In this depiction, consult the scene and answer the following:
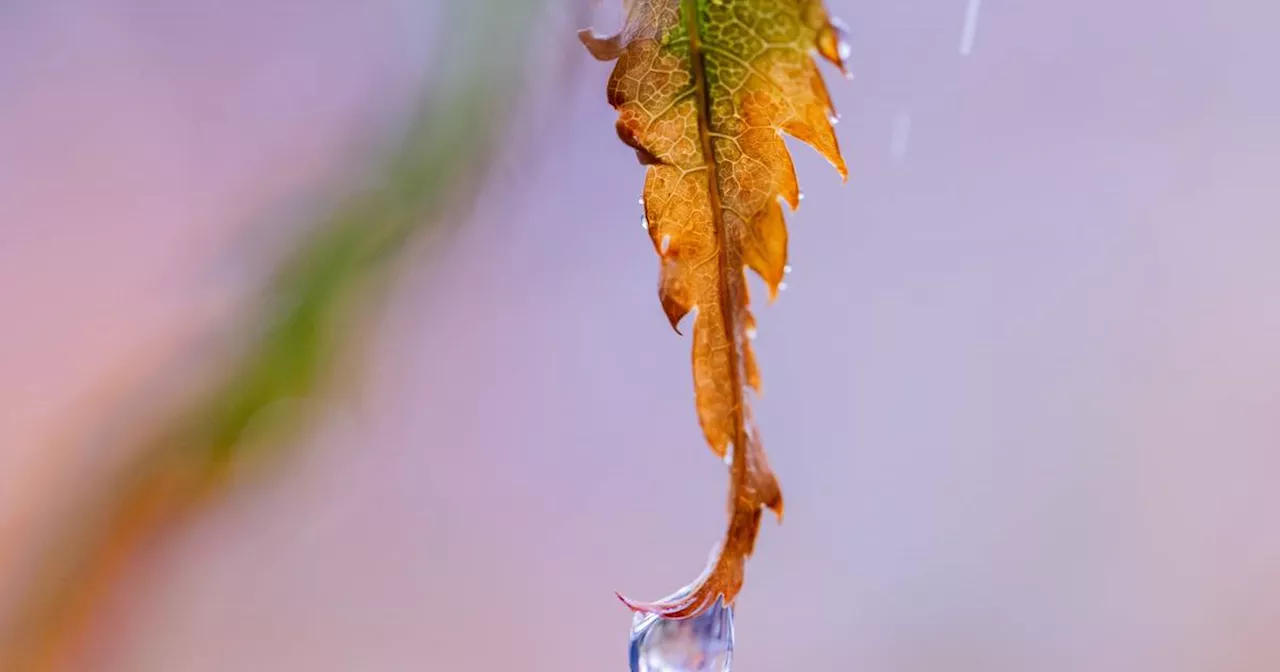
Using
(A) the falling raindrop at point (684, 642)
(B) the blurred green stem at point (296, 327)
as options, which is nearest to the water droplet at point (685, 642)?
(A) the falling raindrop at point (684, 642)

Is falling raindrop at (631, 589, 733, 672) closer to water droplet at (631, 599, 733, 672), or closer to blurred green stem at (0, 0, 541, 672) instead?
water droplet at (631, 599, 733, 672)

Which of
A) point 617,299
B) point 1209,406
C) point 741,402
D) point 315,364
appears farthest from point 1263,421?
point 315,364

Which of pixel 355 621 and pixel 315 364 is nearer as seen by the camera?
pixel 315 364

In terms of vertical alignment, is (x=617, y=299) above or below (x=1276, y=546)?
above

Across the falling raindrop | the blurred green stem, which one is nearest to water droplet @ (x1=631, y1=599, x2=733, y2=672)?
the falling raindrop

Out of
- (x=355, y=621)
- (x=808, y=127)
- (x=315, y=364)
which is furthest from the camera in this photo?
(x=355, y=621)

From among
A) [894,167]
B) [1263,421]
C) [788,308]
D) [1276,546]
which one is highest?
[894,167]

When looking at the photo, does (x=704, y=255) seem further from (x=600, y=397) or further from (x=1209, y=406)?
(x=1209, y=406)

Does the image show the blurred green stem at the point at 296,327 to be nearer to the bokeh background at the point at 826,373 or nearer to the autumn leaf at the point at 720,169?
the bokeh background at the point at 826,373
